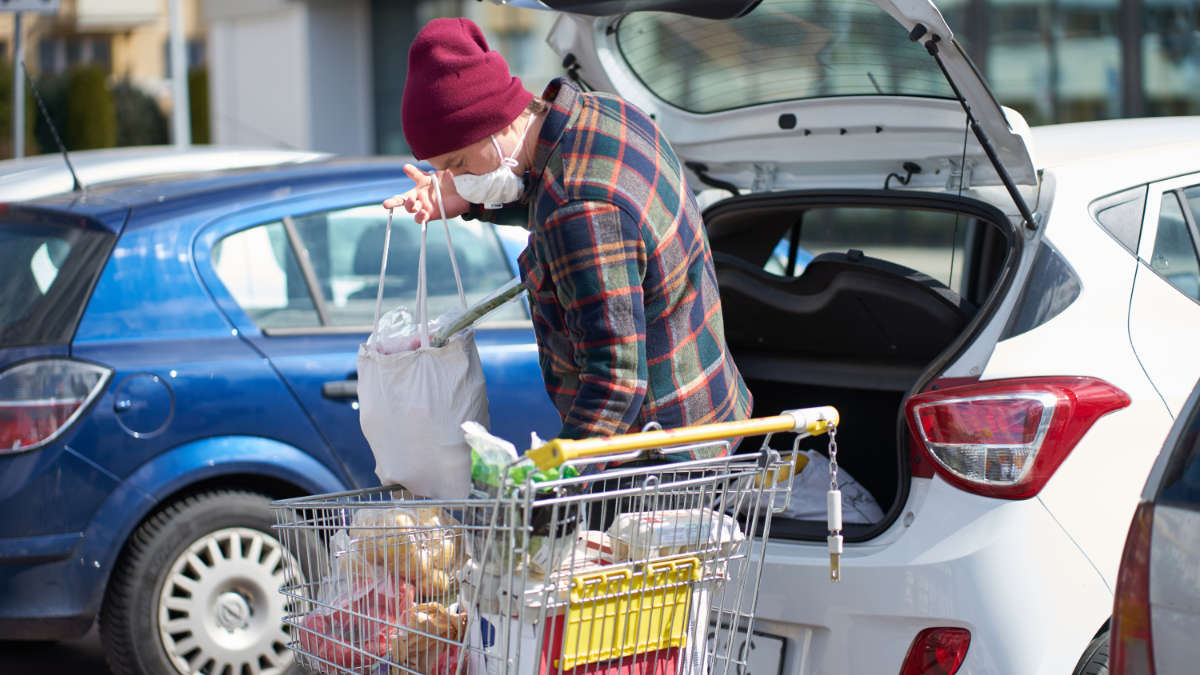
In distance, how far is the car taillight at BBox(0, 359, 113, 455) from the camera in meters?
3.61

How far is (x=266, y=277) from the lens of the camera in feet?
13.8

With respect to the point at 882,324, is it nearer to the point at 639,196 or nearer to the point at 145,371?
the point at 639,196

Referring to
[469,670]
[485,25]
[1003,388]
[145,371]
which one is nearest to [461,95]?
[469,670]

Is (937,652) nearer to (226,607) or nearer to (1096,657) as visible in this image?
(1096,657)

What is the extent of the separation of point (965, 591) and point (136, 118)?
29.8 meters

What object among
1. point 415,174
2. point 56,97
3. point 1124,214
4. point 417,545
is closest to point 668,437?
point 417,545

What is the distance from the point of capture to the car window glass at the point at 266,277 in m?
4.13

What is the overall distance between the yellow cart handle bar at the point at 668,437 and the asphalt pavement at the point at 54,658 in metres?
3.04

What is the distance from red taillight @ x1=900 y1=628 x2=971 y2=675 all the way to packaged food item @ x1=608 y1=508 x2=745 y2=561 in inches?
21.7

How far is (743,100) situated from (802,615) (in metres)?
1.47

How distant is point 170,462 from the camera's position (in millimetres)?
3822

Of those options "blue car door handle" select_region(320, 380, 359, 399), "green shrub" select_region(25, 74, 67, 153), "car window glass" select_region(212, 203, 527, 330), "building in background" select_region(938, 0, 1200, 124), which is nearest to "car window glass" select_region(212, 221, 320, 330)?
"car window glass" select_region(212, 203, 527, 330)

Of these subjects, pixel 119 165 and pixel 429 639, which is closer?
pixel 429 639

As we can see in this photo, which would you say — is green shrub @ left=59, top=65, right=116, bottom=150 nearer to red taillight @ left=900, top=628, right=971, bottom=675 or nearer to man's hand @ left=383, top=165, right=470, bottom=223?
man's hand @ left=383, top=165, right=470, bottom=223
